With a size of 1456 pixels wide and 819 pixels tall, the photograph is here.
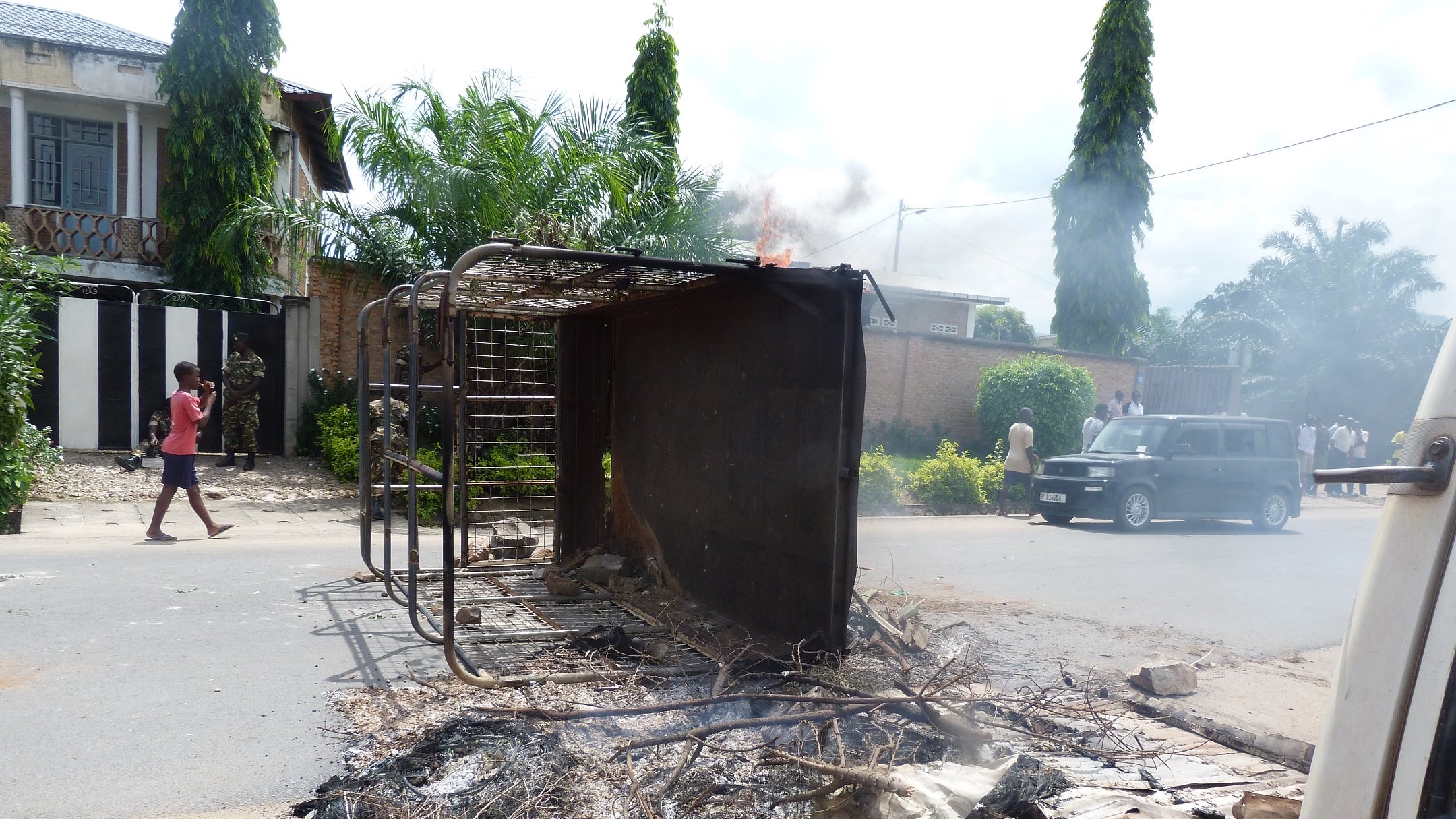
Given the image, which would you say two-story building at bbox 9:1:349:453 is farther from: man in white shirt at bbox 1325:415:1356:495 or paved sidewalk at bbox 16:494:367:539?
man in white shirt at bbox 1325:415:1356:495

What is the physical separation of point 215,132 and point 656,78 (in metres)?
8.19

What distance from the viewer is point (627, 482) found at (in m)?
7.54

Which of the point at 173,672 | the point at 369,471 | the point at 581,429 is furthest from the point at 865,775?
the point at 581,429

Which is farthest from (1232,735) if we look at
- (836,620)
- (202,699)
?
(202,699)

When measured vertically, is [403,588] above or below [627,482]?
below

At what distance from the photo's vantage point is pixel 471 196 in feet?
38.4

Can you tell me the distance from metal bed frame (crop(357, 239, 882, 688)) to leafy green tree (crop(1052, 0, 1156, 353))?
20435mm

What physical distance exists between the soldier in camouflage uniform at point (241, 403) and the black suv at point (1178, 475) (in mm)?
11147

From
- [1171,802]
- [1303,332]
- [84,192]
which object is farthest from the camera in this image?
[1303,332]

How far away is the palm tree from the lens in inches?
465

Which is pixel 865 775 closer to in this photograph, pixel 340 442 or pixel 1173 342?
pixel 340 442

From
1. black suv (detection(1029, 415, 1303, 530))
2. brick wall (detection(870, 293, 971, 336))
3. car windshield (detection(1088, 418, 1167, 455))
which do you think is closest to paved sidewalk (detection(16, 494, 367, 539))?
black suv (detection(1029, 415, 1303, 530))

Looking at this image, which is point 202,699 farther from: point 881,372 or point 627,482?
point 881,372

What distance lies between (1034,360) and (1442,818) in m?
19.9
